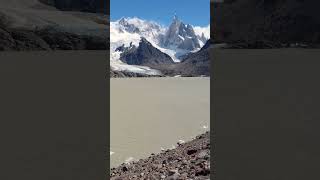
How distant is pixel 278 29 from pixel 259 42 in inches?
59.1

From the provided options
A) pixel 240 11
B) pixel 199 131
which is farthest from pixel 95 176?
pixel 240 11

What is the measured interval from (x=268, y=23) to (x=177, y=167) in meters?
12.7

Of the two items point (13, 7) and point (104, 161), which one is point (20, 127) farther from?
point (13, 7)

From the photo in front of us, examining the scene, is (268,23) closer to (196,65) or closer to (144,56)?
(196,65)

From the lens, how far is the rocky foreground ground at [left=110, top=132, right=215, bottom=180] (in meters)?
5.75

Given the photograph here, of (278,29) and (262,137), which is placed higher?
(278,29)

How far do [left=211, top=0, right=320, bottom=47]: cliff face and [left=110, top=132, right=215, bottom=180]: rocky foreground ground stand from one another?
6.58 meters

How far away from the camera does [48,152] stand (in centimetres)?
635

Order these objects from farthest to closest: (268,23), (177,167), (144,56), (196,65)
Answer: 1. (144,56)
2. (196,65)
3. (268,23)
4. (177,167)

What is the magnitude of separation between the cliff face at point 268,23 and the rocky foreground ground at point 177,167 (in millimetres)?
6578

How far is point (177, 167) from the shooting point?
6.17 metres

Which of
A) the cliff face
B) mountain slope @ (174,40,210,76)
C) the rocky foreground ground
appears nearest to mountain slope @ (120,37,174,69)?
mountain slope @ (174,40,210,76)

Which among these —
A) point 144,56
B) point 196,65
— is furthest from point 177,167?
point 144,56

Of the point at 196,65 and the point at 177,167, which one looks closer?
the point at 177,167
